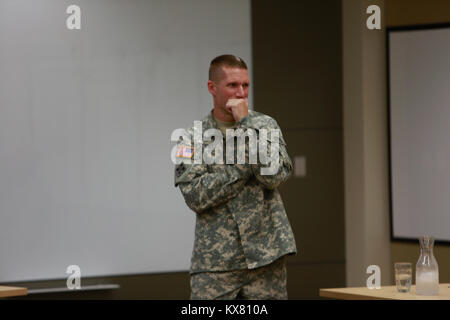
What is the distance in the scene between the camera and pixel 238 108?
2852 mm

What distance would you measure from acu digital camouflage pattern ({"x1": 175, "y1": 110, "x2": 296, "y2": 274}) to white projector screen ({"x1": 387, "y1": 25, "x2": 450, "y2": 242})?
2.40 meters

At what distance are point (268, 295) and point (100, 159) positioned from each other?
6.65ft

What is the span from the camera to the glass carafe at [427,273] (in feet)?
8.05

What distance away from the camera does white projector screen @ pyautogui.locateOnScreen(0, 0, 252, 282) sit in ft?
14.2

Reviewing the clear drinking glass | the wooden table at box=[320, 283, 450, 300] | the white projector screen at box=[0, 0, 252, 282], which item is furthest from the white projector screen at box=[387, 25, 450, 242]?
the clear drinking glass

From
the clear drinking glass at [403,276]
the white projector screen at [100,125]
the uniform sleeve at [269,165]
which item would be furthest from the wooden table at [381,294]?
the white projector screen at [100,125]

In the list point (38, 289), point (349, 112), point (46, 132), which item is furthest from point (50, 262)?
point (349, 112)

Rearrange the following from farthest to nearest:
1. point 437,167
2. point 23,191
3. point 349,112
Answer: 1. point 349,112
2. point 437,167
3. point 23,191

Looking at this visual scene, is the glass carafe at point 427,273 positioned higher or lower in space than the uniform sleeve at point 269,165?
lower

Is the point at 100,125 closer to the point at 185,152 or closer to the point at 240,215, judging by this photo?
the point at 185,152

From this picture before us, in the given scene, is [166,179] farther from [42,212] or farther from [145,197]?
[42,212]

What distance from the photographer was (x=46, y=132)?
14.4 ft

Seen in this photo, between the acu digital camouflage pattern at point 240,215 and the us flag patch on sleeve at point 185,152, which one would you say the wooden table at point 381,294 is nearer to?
the acu digital camouflage pattern at point 240,215

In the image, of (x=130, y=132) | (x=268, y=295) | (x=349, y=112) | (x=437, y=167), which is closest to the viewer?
(x=268, y=295)
